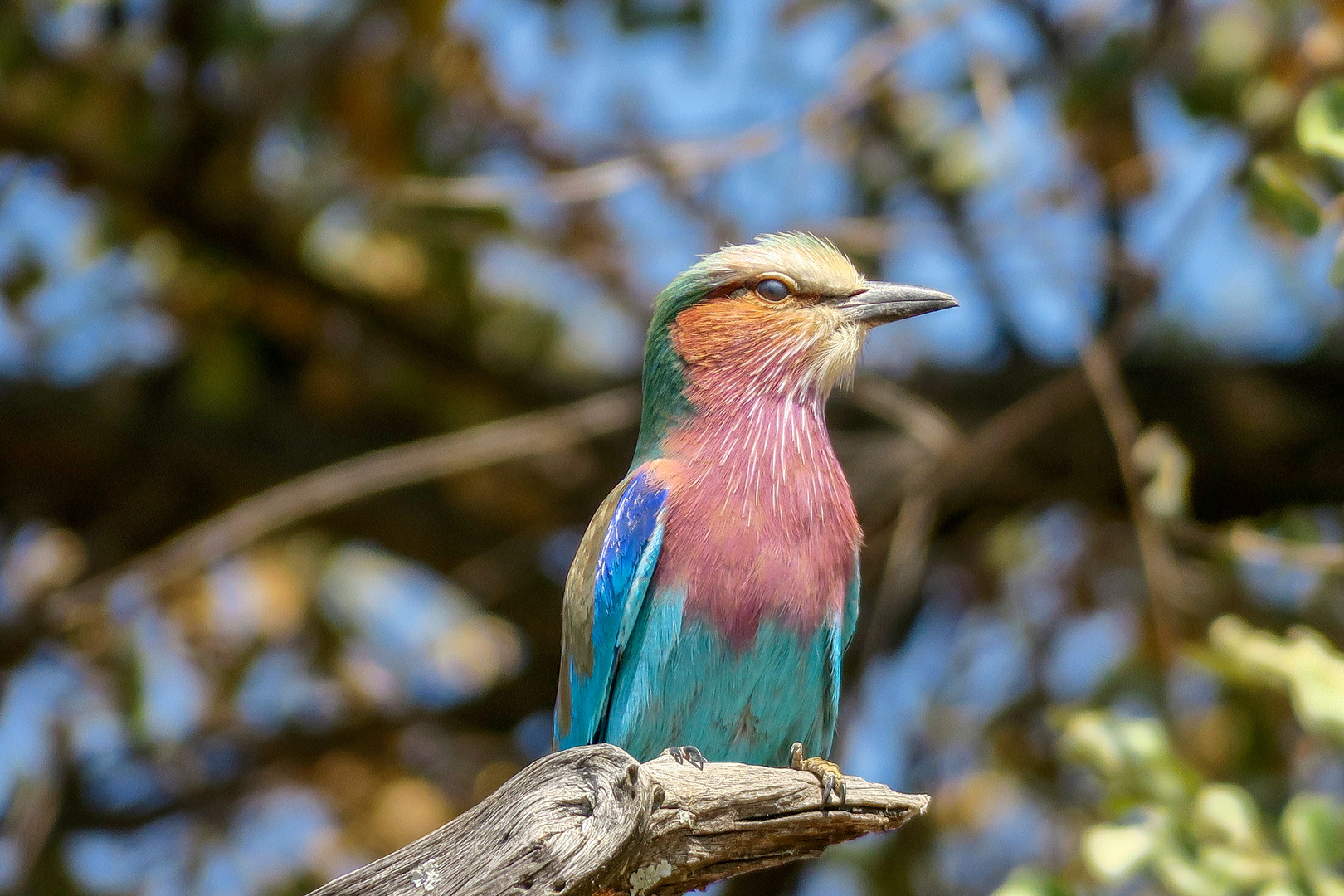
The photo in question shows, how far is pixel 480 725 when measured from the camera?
7402 mm

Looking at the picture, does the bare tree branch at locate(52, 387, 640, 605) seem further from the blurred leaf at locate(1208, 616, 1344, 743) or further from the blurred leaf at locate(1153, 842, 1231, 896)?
the blurred leaf at locate(1153, 842, 1231, 896)

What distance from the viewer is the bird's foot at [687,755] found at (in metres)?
→ 3.22

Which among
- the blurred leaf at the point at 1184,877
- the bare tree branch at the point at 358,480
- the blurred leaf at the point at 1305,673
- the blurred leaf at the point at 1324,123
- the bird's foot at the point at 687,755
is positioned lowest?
the blurred leaf at the point at 1184,877

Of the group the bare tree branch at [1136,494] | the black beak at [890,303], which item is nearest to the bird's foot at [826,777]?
the black beak at [890,303]

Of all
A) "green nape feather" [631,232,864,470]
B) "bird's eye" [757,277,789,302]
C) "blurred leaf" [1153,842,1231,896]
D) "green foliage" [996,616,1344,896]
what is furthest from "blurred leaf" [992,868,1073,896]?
"bird's eye" [757,277,789,302]

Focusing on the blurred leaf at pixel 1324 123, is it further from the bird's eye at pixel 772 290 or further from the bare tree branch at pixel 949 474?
the bare tree branch at pixel 949 474

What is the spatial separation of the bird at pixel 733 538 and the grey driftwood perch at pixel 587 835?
215 mm

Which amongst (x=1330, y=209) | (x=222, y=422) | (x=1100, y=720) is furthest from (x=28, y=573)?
(x=1330, y=209)

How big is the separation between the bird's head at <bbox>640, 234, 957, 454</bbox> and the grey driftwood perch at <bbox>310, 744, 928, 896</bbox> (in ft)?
4.39

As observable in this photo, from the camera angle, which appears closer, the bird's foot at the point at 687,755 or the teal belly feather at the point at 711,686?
the bird's foot at the point at 687,755

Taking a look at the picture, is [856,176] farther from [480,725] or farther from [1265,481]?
[480,725]

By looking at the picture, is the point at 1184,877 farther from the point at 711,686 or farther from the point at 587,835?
the point at 587,835

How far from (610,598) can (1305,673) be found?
165 centimetres

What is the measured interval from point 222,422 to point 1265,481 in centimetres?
448
